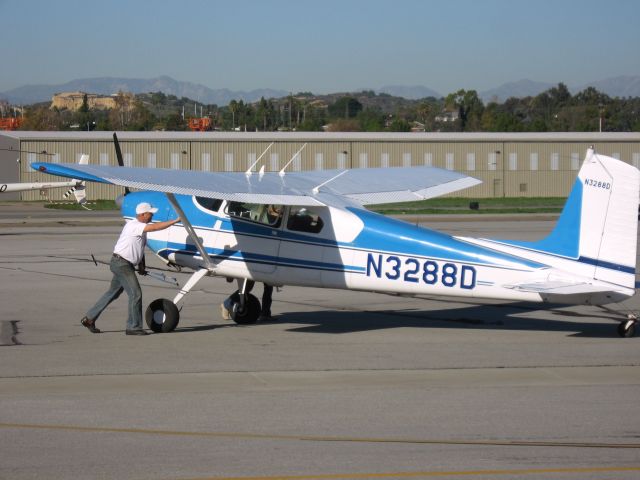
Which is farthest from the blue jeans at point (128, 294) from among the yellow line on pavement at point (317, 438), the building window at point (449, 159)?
the building window at point (449, 159)

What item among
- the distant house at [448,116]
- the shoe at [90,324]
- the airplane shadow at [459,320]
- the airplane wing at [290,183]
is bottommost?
the airplane shadow at [459,320]

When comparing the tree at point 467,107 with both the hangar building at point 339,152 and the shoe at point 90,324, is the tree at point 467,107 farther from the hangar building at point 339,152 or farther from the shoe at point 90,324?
the shoe at point 90,324

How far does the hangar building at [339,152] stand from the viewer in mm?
53375

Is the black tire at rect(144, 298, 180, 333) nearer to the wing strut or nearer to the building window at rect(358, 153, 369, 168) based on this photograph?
the wing strut

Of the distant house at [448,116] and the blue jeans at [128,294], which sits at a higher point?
the distant house at [448,116]

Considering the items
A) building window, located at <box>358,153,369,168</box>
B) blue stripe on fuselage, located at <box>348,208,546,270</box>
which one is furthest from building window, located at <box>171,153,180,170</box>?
blue stripe on fuselage, located at <box>348,208,546,270</box>

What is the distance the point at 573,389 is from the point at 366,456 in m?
3.07

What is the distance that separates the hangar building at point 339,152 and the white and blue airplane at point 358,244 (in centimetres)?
3971

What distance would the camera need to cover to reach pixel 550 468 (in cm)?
643

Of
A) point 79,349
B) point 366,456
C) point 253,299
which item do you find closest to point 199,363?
point 79,349

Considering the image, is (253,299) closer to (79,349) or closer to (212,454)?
(79,349)

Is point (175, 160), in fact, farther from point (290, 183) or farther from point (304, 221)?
point (304, 221)

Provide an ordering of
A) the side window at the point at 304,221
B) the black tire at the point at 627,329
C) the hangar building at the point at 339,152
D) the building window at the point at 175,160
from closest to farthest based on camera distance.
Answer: the black tire at the point at 627,329 → the side window at the point at 304,221 → the hangar building at the point at 339,152 → the building window at the point at 175,160

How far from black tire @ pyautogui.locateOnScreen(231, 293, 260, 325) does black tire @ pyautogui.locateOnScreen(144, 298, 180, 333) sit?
3.39ft
